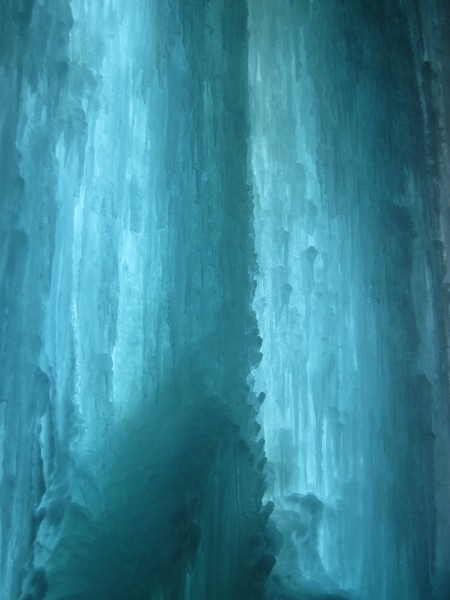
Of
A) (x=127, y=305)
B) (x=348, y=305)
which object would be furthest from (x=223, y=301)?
(x=348, y=305)

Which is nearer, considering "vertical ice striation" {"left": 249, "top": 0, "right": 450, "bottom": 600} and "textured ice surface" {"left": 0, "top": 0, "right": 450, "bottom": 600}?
"textured ice surface" {"left": 0, "top": 0, "right": 450, "bottom": 600}

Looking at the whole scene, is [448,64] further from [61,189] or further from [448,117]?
[61,189]

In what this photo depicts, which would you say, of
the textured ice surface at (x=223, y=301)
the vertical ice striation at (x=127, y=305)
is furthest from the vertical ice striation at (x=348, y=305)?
the vertical ice striation at (x=127, y=305)

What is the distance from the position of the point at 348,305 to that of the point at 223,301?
1.11 meters

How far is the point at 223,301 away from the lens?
12.9 feet

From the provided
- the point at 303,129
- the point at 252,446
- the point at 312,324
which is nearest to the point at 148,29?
the point at 303,129

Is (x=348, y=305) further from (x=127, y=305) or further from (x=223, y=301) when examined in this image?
(x=127, y=305)

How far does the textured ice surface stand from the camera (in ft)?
10.3

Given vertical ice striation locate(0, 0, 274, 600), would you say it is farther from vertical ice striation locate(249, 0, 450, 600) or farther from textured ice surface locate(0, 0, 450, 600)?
vertical ice striation locate(249, 0, 450, 600)

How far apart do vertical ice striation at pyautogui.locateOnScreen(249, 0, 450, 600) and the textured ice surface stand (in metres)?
0.02

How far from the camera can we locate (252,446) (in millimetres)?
3822

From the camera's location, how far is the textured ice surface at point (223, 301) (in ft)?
10.3

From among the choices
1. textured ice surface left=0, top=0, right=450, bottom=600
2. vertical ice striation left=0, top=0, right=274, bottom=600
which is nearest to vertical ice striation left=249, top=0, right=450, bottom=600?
textured ice surface left=0, top=0, right=450, bottom=600

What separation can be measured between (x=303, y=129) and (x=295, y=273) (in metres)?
1.05
